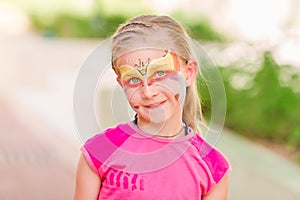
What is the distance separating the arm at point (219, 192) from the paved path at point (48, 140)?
259 cm

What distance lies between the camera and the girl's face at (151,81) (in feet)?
6.04

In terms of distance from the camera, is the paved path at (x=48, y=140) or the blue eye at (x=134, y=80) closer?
the blue eye at (x=134, y=80)

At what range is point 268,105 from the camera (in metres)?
6.02

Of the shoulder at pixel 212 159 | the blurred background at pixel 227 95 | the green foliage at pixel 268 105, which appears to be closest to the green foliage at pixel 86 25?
the blurred background at pixel 227 95

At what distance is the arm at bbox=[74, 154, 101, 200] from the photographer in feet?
6.38

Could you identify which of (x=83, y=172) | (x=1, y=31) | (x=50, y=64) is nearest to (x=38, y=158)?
(x=50, y=64)

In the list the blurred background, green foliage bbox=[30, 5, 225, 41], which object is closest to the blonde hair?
the blurred background

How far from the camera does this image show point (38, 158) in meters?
6.78

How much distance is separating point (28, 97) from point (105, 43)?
7577mm

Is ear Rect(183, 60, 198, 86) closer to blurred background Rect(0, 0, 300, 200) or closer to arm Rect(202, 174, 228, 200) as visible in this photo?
blurred background Rect(0, 0, 300, 200)

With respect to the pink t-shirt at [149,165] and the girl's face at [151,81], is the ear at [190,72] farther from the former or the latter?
the pink t-shirt at [149,165]

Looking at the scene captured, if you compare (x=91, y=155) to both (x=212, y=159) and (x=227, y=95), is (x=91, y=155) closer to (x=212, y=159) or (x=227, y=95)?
(x=212, y=159)

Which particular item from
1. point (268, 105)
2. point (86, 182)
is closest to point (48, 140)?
point (268, 105)

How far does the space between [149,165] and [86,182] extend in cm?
18
